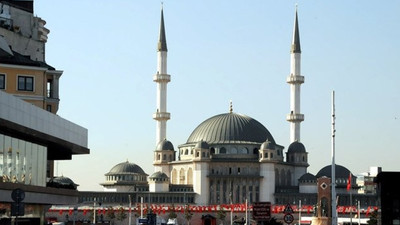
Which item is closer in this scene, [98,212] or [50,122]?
[50,122]

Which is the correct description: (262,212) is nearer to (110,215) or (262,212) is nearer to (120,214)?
(110,215)

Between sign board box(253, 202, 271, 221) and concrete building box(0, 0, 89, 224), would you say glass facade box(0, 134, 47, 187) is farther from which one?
sign board box(253, 202, 271, 221)

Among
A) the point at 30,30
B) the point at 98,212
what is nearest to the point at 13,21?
the point at 30,30

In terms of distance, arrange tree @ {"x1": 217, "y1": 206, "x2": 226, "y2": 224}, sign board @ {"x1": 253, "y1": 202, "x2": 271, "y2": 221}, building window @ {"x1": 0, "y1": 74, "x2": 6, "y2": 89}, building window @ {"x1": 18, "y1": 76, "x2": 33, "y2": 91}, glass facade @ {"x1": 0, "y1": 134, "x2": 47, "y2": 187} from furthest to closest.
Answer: tree @ {"x1": 217, "y1": 206, "x2": 226, "y2": 224}
building window @ {"x1": 18, "y1": 76, "x2": 33, "y2": 91}
building window @ {"x1": 0, "y1": 74, "x2": 6, "y2": 89}
glass facade @ {"x1": 0, "y1": 134, "x2": 47, "y2": 187}
sign board @ {"x1": 253, "y1": 202, "x2": 271, "y2": 221}

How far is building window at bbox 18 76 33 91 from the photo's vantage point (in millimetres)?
61812

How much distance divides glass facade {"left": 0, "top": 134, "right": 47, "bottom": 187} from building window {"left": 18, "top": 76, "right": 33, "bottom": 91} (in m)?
6.03

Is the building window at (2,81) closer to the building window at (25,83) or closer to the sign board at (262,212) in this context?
the building window at (25,83)

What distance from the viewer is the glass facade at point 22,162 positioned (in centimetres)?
4878

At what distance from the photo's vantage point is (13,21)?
74.9m

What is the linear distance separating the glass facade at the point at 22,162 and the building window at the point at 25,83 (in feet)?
19.8

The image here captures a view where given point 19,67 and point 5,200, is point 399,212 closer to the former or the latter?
point 5,200

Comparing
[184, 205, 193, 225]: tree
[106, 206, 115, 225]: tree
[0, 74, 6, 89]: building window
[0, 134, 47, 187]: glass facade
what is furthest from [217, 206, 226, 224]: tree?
[0, 134, 47, 187]: glass facade

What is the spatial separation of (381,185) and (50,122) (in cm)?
2374

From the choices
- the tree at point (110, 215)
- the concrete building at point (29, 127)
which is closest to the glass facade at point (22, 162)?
the concrete building at point (29, 127)
